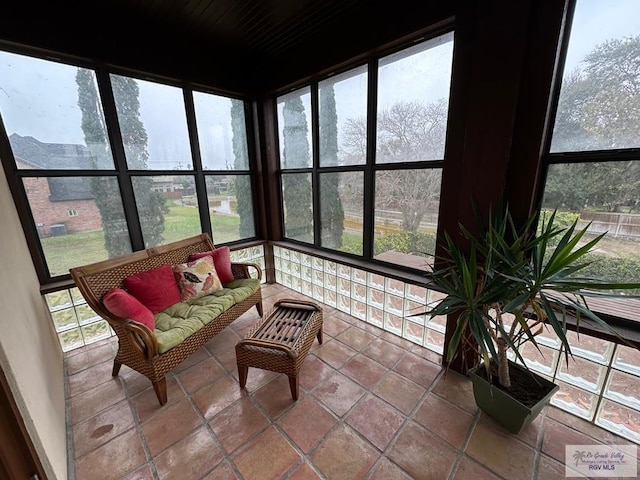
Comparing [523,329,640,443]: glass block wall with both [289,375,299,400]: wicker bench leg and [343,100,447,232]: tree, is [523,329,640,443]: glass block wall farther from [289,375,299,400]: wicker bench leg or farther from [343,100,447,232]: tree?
[289,375,299,400]: wicker bench leg

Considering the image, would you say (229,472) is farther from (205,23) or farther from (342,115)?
(205,23)

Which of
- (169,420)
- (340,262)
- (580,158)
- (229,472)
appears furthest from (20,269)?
(580,158)

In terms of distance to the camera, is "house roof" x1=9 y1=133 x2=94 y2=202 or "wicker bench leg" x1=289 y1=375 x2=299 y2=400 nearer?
"wicker bench leg" x1=289 y1=375 x2=299 y2=400

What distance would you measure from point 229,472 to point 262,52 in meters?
3.60

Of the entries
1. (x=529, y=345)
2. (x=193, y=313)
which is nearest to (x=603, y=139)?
(x=529, y=345)

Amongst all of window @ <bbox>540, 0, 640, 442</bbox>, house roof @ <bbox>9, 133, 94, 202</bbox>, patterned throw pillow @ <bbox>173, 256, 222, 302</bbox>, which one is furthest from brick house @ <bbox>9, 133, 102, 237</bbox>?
window @ <bbox>540, 0, 640, 442</bbox>

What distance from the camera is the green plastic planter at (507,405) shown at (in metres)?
1.39

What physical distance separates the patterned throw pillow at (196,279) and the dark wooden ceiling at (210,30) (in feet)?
6.20

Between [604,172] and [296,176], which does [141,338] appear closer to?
[296,176]

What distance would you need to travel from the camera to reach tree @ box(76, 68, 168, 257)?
2223 millimetres

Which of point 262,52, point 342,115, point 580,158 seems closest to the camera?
point 580,158

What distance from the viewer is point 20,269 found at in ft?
5.38

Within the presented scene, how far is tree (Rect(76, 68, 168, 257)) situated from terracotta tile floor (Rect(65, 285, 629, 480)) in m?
1.21

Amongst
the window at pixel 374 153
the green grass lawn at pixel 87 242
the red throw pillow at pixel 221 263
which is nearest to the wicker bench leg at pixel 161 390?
the red throw pillow at pixel 221 263
